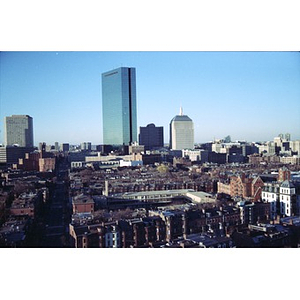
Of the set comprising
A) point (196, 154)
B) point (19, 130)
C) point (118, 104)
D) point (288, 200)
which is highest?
point (118, 104)

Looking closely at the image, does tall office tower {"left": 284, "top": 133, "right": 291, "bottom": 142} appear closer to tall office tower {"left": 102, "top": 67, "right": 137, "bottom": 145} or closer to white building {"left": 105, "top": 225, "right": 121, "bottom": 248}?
tall office tower {"left": 102, "top": 67, "right": 137, "bottom": 145}

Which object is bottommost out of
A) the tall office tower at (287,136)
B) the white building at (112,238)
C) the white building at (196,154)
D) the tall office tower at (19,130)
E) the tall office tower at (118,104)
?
the white building at (112,238)

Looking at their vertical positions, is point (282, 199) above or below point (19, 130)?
below

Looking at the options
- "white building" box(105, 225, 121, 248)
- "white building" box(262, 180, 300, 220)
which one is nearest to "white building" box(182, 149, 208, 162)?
"white building" box(262, 180, 300, 220)

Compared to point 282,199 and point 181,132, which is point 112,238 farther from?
point 181,132

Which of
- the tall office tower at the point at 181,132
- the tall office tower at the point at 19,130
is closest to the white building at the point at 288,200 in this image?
the tall office tower at the point at 181,132

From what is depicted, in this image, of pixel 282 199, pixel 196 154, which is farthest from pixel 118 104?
pixel 282 199

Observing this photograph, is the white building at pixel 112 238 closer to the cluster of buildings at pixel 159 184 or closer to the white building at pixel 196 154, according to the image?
the cluster of buildings at pixel 159 184
